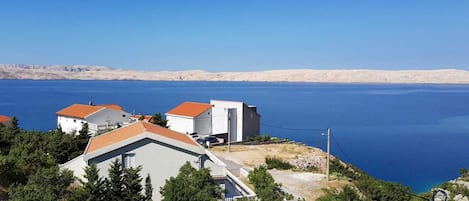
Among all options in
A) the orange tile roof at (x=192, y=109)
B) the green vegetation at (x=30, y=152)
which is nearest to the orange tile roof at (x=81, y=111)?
the orange tile roof at (x=192, y=109)

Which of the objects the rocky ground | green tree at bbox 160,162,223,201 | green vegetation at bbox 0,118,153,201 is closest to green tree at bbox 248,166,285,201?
green tree at bbox 160,162,223,201

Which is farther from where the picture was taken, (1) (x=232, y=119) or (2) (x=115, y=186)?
(1) (x=232, y=119)

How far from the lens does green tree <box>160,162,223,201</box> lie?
37.8ft

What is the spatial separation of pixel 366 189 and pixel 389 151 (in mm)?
36788

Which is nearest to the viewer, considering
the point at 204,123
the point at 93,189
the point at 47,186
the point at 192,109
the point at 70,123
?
the point at 93,189

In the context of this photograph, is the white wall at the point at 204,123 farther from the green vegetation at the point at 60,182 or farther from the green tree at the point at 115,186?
the green tree at the point at 115,186

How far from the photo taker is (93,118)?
36.4m

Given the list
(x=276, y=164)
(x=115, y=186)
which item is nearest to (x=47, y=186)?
(x=115, y=186)

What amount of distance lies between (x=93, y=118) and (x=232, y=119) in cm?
1165

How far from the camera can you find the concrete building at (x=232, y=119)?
126 feet

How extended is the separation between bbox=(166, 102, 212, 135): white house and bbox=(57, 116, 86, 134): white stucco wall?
296 inches

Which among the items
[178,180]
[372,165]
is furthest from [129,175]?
[372,165]

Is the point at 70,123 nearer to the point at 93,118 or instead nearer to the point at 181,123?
the point at 93,118

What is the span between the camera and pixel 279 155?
108 ft
